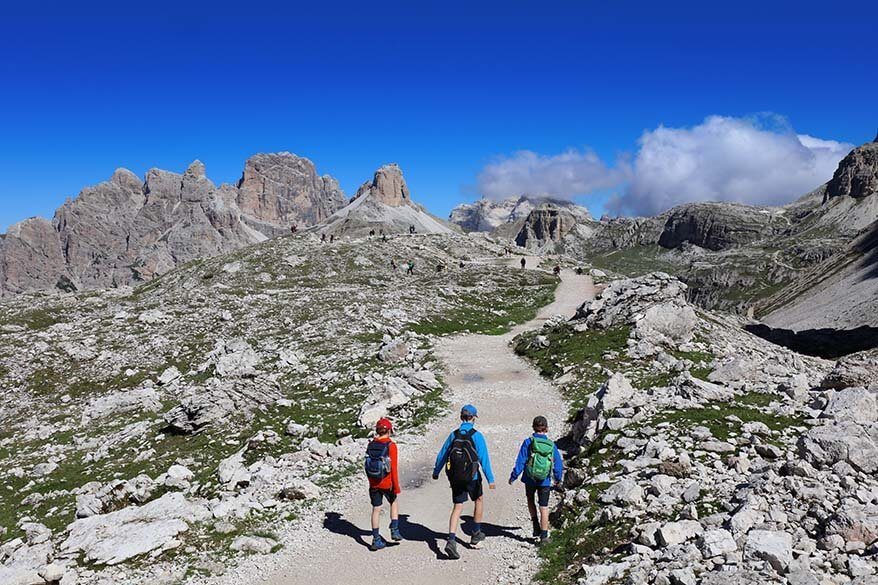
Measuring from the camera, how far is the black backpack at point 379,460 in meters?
13.6

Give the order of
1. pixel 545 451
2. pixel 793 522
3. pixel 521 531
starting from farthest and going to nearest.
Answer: pixel 521 531, pixel 545 451, pixel 793 522

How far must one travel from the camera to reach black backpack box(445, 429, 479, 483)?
43.1ft

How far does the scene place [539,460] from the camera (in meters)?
13.3

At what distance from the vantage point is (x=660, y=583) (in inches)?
400

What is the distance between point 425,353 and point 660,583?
25.6 m

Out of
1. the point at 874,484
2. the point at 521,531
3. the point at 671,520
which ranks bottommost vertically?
the point at 521,531

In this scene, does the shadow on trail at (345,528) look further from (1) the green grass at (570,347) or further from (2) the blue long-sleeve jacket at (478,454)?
(1) the green grass at (570,347)

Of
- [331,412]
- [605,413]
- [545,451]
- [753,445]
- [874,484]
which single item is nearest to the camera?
[874,484]

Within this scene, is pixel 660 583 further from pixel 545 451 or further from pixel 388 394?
pixel 388 394

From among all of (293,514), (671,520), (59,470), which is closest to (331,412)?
(293,514)

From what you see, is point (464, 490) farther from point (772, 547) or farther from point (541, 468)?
point (772, 547)

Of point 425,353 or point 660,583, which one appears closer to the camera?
point 660,583

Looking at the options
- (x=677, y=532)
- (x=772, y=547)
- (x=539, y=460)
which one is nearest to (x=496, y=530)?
(x=539, y=460)

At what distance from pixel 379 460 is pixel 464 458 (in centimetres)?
222
